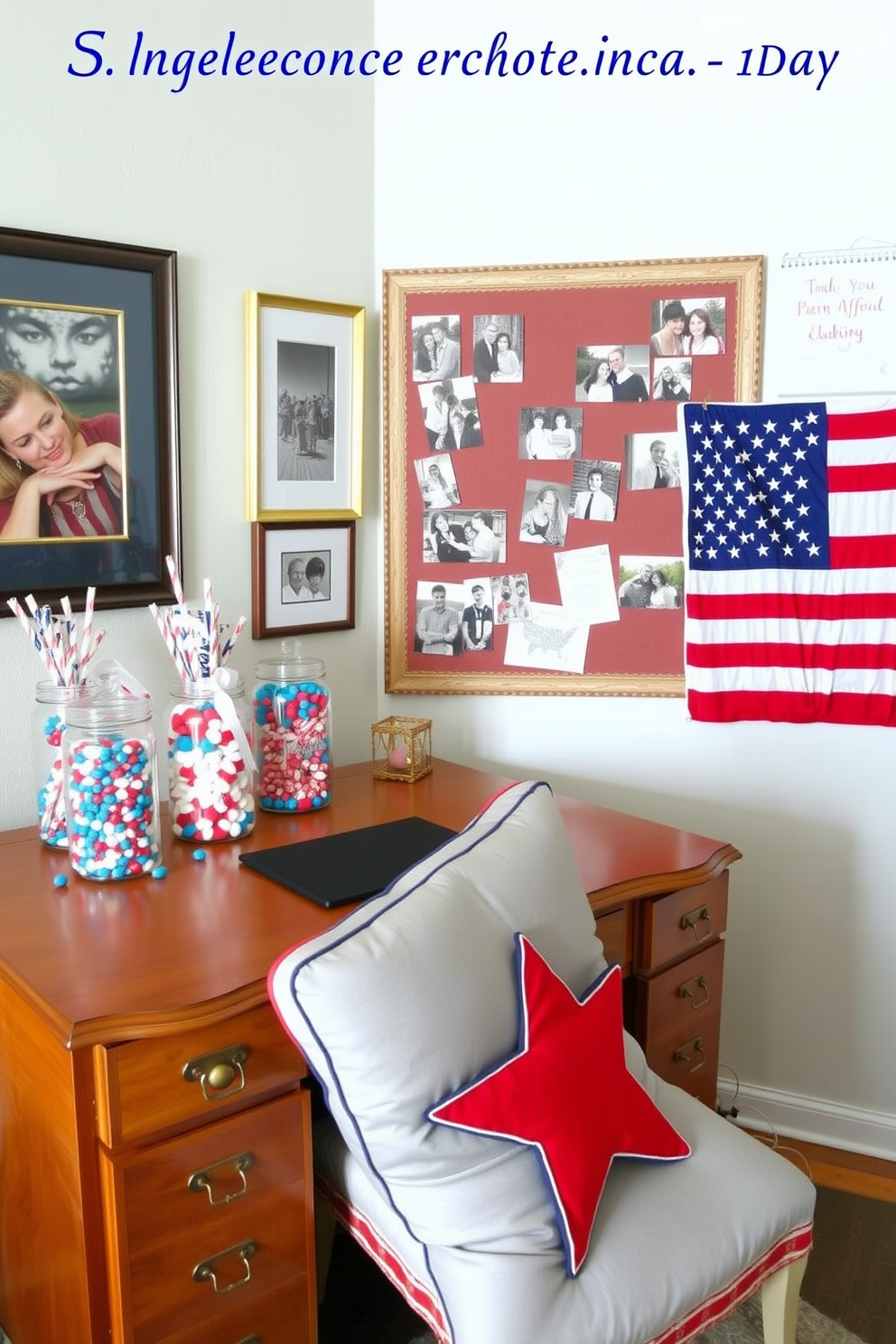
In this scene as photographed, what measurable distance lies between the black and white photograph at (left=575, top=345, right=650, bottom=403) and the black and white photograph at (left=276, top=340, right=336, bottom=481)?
50 cm

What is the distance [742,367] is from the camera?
7.39 ft

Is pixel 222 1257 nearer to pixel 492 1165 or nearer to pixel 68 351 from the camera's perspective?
pixel 492 1165

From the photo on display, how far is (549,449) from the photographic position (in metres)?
2.35

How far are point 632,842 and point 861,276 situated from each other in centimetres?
115

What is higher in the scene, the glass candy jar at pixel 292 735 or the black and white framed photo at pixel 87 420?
the black and white framed photo at pixel 87 420

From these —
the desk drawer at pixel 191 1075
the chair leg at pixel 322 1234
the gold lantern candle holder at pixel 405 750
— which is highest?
the gold lantern candle holder at pixel 405 750

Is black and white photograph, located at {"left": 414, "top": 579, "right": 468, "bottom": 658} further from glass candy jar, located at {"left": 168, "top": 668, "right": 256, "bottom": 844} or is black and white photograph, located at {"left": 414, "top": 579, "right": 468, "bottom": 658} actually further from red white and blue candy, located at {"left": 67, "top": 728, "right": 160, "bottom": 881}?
red white and blue candy, located at {"left": 67, "top": 728, "right": 160, "bottom": 881}

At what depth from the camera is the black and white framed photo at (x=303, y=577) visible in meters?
2.27

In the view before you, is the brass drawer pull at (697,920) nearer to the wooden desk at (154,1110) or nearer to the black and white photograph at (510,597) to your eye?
the wooden desk at (154,1110)

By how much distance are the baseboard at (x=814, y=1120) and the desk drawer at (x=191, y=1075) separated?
4.60ft

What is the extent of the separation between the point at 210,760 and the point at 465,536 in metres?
0.87

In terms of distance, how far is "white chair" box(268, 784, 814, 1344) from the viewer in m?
1.27

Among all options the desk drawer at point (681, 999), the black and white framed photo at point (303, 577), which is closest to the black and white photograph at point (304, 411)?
the black and white framed photo at point (303, 577)

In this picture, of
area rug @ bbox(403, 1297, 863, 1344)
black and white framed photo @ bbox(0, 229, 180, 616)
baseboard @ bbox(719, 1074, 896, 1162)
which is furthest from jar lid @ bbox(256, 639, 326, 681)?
baseboard @ bbox(719, 1074, 896, 1162)
